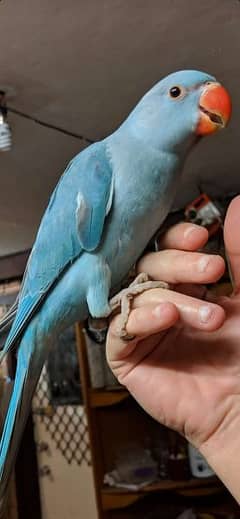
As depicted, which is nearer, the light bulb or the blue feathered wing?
the blue feathered wing

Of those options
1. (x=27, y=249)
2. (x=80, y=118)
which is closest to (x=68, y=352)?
(x=27, y=249)

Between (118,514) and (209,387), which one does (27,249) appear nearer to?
(118,514)

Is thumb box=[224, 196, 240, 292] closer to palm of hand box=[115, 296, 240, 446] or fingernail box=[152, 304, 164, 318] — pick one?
palm of hand box=[115, 296, 240, 446]

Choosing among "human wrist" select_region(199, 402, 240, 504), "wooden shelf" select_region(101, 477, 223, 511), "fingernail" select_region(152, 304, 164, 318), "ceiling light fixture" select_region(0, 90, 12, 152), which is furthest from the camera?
"wooden shelf" select_region(101, 477, 223, 511)

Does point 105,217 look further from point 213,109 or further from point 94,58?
point 94,58

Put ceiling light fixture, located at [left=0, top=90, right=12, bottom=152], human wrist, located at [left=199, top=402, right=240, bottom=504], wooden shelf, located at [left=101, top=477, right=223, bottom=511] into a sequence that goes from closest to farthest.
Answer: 1. human wrist, located at [left=199, top=402, right=240, bottom=504]
2. ceiling light fixture, located at [left=0, top=90, right=12, bottom=152]
3. wooden shelf, located at [left=101, top=477, right=223, bottom=511]

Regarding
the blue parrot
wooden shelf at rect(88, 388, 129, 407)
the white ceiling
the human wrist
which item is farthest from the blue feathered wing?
wooden shelf at rect(88, 388, 129, 407)

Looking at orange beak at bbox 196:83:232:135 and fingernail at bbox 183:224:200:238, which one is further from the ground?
orange beak at bbox 196:83:232:135
